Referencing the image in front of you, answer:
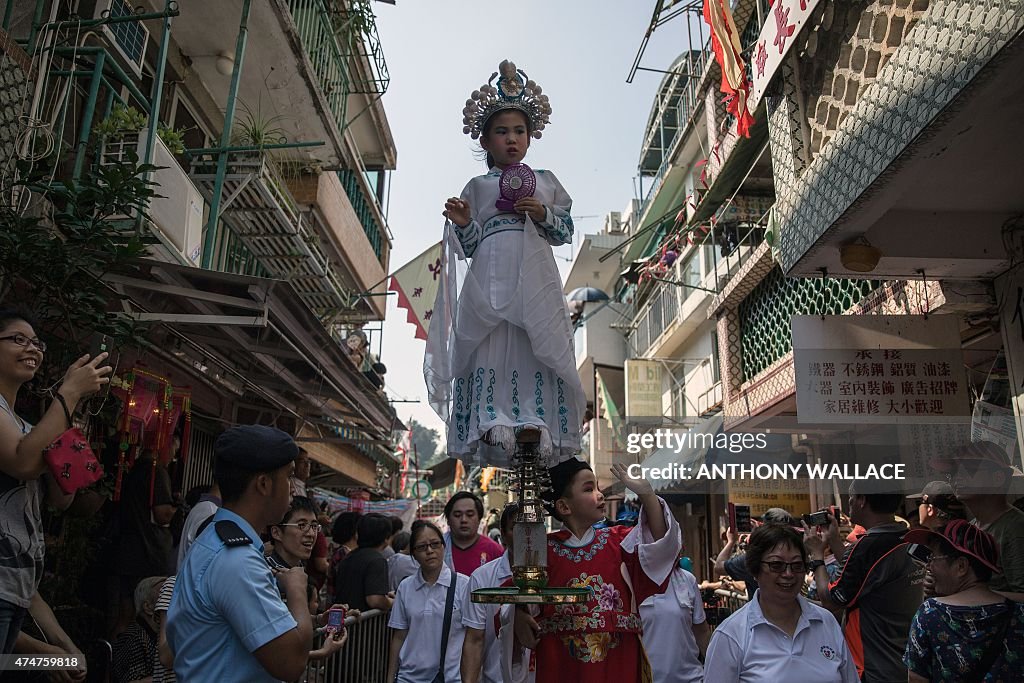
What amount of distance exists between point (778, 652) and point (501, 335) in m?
1.83

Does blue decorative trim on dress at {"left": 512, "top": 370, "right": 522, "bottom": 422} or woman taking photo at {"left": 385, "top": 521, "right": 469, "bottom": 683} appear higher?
blue decorative trim on dress at {"left": 512, "top": 370, "right": 522, "bottom": 422}

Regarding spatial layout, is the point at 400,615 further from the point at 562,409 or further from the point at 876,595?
the point at 876,595

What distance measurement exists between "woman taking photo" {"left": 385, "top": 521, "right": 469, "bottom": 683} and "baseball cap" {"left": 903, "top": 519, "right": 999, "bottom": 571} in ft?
9.00

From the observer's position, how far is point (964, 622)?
3.21 meters

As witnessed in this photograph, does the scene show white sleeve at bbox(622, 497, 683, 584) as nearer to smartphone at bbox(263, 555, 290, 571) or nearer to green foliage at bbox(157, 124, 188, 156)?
smartphone at bbox(263, 555, 290, 571)

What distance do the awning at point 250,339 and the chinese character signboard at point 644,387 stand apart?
30.1 ft

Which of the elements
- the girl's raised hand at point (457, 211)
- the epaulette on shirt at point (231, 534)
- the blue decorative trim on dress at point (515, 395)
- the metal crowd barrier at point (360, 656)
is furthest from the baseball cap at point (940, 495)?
the epaulette on shirt at point (231, 534)

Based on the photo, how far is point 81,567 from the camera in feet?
19.1

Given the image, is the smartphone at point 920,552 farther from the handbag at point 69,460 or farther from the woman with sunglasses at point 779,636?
the handbag at point 69,460

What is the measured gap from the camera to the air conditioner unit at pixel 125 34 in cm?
634

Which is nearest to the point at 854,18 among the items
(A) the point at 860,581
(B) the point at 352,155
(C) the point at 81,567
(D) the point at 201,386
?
(A) the point at 860,581

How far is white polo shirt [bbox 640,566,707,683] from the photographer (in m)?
4.56

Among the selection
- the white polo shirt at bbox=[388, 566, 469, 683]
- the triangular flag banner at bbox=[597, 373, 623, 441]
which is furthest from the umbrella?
the white polo shirt at bbox=[388, 566, 469, 683]

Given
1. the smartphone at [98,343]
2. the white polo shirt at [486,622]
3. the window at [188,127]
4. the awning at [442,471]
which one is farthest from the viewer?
the awning at [442,471]
